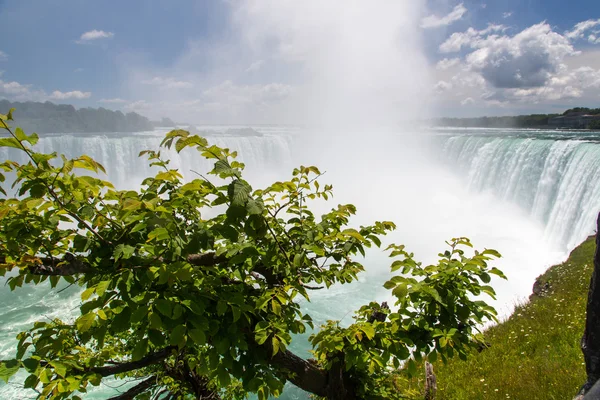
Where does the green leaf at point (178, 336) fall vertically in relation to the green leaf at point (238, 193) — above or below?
below

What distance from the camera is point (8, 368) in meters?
1.64

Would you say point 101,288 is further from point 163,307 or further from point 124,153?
point 124,153

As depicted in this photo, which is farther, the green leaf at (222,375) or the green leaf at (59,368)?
the green leaf at (222,375)

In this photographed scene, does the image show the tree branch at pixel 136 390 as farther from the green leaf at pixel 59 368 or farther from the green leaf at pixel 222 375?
the green leaf at pixel 222 375

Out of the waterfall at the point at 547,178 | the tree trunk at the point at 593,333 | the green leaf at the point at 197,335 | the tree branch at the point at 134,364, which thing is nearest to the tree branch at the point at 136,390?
the tree branch at the point at 134,364

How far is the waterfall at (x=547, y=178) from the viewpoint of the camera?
60.2 ft

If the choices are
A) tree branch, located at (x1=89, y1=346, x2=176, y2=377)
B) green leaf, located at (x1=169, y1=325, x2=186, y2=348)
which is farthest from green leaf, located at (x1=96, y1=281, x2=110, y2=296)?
tree branch, located at (x1=89, y1=346, x2=176, y2=377)

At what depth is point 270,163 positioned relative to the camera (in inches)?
1628

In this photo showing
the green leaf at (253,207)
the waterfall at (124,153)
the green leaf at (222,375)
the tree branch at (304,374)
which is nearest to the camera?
the green leaf at (253,207)

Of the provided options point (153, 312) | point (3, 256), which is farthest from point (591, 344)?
point (3, 256)

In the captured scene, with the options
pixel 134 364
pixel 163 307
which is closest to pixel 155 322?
pixel 163 307

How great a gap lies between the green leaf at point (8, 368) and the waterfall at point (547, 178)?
21.2 m

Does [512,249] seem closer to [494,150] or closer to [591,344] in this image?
[494,150]

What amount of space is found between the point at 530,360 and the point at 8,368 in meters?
6.68
